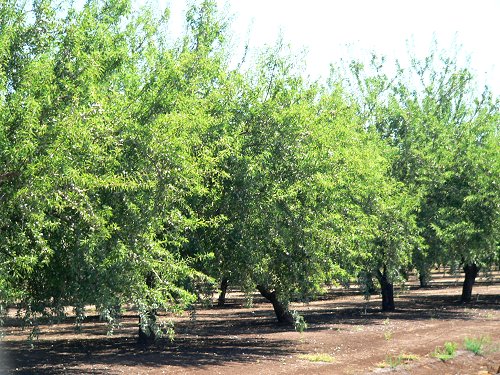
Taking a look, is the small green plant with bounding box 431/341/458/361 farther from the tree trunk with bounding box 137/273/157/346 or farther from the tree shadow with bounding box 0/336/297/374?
the tree trunk with bounding box 137/273/157/346

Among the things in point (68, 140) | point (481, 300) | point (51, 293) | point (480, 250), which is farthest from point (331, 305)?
point (68, 140)

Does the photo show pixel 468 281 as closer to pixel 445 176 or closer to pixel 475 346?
pixel 445 176

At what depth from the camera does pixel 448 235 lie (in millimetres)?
32375

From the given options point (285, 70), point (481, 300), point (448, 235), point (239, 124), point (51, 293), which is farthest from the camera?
point (481, 300)

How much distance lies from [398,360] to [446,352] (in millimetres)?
2131

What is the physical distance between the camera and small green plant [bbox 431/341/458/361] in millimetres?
19031

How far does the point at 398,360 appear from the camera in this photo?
18375 mm

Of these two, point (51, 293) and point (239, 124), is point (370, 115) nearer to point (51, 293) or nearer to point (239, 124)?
point (239, 124)

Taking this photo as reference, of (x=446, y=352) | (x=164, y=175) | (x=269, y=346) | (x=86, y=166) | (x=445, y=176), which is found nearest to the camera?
(x=86, y=166)

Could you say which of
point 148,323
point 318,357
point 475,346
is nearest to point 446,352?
point 475,346

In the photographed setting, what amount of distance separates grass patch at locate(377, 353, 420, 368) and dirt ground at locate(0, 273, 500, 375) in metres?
0.08

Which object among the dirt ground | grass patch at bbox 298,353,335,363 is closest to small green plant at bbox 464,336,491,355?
the dirt ground

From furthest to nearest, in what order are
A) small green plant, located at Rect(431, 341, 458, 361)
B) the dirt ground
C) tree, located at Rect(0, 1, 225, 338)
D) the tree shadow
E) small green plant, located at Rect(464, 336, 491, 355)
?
small green plant, located at Rect(464, 336, 491, 355) → small green plant, located at Rect(431, 341, 458, 361) → the tree shadow → the dirt ground → tree, located at Rect(0, 1, 225, 338)

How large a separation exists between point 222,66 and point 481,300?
24865 millimetres
